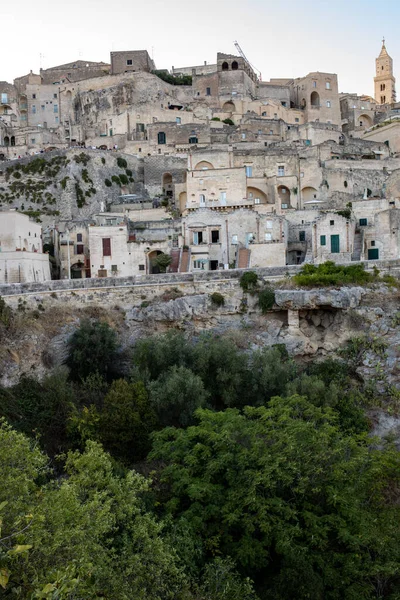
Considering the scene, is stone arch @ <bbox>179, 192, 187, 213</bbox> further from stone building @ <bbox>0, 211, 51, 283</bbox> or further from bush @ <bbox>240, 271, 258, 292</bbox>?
bush @ <bbox>240, 271, 258, 292</bbox>

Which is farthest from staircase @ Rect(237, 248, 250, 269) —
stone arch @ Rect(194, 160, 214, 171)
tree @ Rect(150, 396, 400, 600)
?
tree @ Rect(150, 396, 400, 600)

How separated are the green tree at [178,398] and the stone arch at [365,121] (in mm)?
52791

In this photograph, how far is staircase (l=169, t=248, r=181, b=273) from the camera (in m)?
40.2

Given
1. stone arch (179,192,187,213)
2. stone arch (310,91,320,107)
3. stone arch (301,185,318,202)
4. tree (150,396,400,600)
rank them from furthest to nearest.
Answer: stone arch (310,91,320,107), stone arch (301,185,318,202), stone arch (179,192,187,213), tree (150,396,400,600)

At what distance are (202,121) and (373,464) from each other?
153 ft

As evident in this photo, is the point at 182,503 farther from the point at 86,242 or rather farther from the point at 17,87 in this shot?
the point at 17,87

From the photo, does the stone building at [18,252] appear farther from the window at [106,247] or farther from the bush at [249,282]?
the bush at [249,282]

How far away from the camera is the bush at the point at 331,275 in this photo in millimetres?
32031

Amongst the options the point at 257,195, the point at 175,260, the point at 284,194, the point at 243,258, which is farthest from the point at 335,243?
the point at 284,194

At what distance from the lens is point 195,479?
19.8 m

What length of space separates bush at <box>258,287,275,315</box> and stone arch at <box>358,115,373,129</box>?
1766 inches

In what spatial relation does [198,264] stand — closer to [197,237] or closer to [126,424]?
[197,237]

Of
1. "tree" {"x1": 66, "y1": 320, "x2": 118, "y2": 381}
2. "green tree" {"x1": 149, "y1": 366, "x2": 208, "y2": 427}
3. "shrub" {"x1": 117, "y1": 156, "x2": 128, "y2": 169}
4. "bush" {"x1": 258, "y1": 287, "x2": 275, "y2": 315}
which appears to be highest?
"shrub" {"x1": 117, "y1": 156, "x2": 128, "y2": 169}

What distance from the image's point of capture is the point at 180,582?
15.9m
